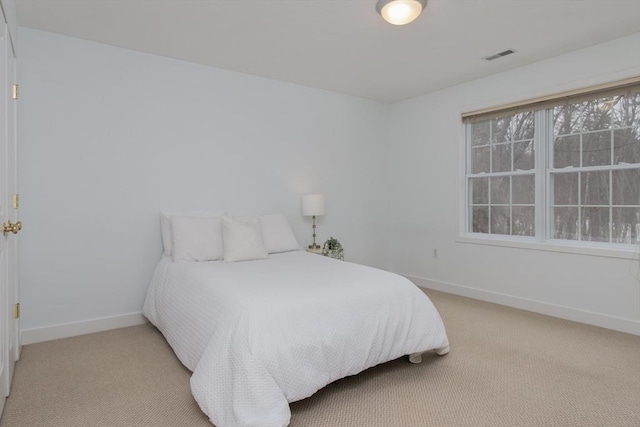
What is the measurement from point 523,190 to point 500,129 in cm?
72

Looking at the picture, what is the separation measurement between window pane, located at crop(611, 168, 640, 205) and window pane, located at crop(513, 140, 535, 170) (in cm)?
71

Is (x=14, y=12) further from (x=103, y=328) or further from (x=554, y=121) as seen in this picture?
(x=554, y=121)

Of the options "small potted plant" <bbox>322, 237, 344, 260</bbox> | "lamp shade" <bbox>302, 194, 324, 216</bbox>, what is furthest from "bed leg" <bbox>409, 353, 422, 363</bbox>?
"lamp shade" <bbox>302, 194, 324, 216</bbox>

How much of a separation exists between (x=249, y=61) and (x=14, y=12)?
1.74 meters

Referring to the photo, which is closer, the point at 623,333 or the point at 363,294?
the point at 363,294

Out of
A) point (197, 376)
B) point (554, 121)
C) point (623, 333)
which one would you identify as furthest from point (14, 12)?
point (623, 333)

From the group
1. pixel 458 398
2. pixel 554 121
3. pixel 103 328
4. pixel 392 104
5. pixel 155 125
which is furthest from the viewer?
pixel 392 104

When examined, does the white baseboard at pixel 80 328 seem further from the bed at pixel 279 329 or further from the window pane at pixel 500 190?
the window pane at pixel 500 190

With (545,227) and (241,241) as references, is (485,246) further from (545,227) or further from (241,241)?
(241,241)

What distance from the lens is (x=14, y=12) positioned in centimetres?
258

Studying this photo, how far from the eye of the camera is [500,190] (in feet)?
13.6

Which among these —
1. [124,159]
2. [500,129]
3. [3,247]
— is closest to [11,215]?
[3,247]

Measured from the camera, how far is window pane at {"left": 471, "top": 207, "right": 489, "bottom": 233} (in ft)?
14.1

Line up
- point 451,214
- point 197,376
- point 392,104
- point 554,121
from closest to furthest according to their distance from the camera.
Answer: point 197,376 < point 554,121 < point 451,214 < point 392,104
